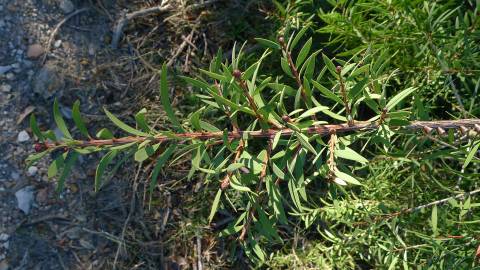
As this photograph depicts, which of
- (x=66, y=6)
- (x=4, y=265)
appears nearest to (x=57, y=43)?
(x=66, y=6)

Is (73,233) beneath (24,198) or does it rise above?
beneath

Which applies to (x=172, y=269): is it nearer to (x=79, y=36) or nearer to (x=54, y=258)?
(x=54, y=258)

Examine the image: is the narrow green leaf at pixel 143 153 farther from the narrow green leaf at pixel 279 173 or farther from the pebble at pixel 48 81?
the pebble at pixel 48 81

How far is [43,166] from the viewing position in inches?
87.5

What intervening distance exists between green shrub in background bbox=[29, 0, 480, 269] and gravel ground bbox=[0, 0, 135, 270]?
0.24 meters

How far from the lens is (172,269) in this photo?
7.40ft

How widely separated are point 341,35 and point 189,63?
2.41ft

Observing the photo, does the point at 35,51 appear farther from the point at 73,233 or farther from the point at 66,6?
the point at 73,233

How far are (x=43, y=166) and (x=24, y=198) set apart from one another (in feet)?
0.52

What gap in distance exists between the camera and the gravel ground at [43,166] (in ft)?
7.27

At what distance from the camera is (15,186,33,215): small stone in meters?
2.21

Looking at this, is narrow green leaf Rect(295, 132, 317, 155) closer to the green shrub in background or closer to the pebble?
the green shrub in background

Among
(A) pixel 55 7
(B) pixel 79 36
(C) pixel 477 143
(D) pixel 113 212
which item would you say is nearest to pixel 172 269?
(D) pixel 113 212

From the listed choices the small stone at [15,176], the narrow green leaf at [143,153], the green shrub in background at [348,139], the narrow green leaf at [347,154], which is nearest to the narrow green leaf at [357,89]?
the green shrub in background at [348,139]
